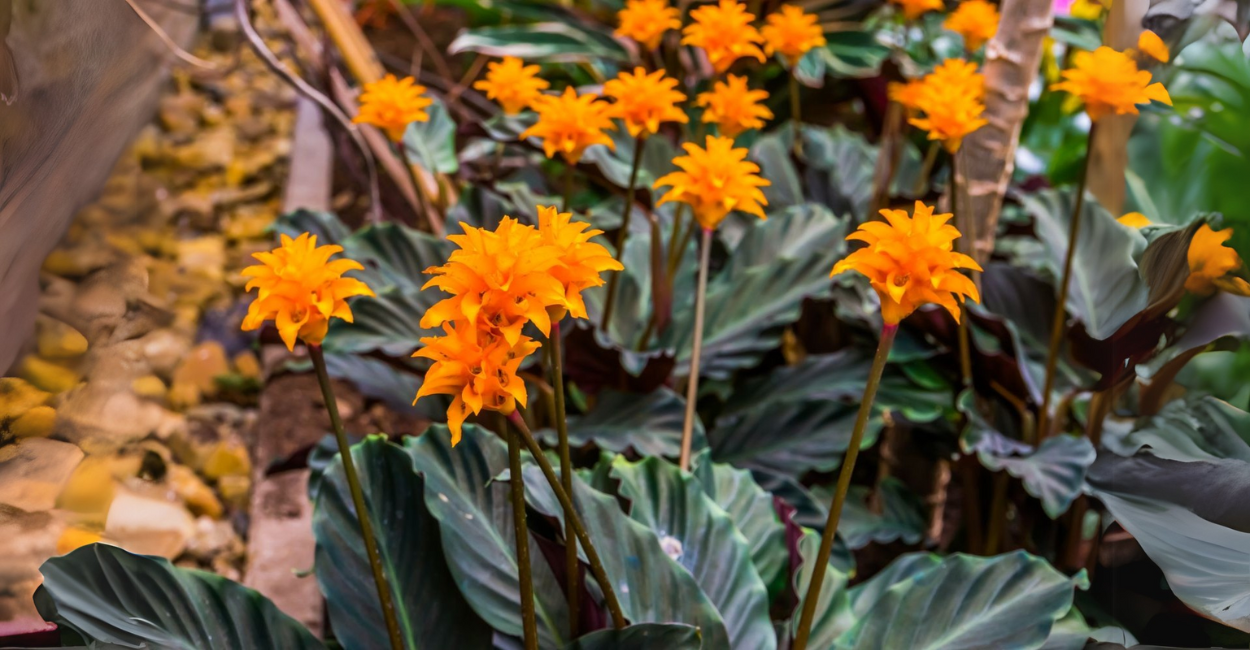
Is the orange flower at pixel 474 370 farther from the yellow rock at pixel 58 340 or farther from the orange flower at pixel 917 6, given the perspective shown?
the orange flower at pixel 917 6

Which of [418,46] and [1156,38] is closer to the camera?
[1156,38]

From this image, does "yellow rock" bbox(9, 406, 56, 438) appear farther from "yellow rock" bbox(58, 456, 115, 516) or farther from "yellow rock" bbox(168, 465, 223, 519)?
"yellow rock" bbox(168, 465, 223, 519)

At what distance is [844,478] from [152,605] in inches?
19.4

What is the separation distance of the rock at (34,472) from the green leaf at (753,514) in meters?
0.54

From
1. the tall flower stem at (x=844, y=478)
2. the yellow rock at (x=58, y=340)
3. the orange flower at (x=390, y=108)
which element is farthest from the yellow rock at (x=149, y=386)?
the tall flower stem at (x=844, y=478)

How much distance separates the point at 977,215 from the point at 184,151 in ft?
5.82

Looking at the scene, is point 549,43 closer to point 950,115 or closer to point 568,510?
point 950,115

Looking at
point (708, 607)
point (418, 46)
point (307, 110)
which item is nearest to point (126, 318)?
point (708, 607)

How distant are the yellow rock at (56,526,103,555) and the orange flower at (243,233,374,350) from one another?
11.9 inches

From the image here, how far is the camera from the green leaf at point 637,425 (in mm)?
972

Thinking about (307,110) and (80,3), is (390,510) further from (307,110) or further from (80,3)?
(307,110)

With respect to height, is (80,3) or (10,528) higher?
(80,3)

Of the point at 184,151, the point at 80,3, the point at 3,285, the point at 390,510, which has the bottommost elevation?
the point at 184,151

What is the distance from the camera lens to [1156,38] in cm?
80
